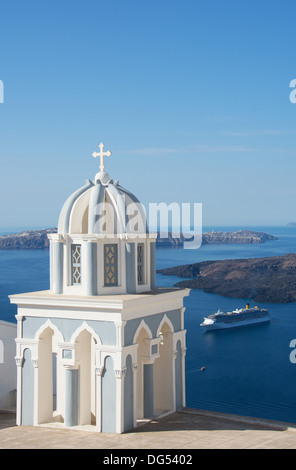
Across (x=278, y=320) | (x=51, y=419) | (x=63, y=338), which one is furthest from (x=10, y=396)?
(x=278, y=320)

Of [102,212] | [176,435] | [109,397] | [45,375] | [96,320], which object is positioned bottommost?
[176,435]

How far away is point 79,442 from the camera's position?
8383mm

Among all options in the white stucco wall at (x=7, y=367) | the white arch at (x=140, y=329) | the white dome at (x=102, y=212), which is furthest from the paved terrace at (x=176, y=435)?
the white dome at (x=102, y=212)

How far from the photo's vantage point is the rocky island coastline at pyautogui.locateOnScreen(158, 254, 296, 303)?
85.1 meters

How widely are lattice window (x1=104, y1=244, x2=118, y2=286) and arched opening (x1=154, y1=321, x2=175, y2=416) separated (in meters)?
1.19

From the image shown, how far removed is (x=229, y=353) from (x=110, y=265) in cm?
4872

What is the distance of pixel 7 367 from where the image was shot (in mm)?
11719

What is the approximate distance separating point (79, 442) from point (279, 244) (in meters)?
117

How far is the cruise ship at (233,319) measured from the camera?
6125 centimetres

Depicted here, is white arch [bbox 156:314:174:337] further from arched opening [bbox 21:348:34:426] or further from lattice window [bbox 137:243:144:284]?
arched opening [bbox 21:348:34:426]

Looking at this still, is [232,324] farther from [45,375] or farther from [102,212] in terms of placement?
[102,212]

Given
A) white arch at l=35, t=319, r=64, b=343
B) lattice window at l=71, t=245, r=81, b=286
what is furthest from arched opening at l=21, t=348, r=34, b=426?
lattice window at l=71, t=245, r=81, b=286

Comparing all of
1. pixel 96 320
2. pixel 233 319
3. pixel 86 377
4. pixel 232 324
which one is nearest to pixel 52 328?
pixel 96 320

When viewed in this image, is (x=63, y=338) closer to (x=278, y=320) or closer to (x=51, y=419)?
(x=51, y=419)
